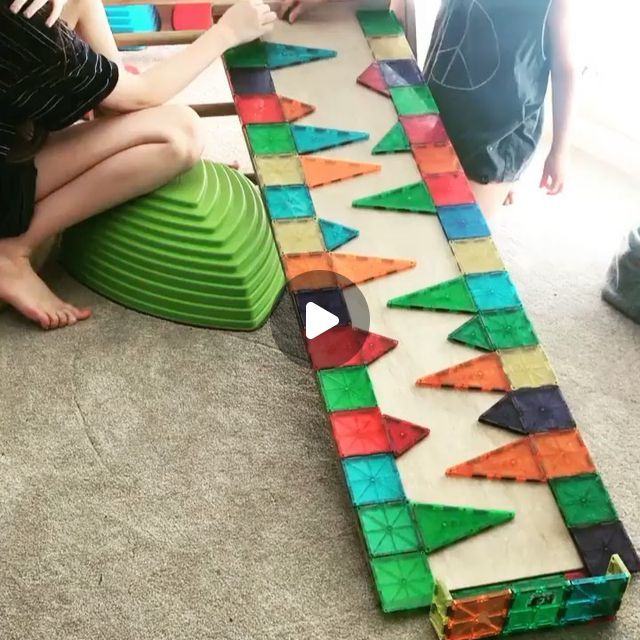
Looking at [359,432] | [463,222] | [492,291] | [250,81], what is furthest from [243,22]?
[359,432]

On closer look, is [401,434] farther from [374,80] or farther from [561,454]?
[374,80]

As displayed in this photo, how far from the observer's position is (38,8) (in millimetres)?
1113

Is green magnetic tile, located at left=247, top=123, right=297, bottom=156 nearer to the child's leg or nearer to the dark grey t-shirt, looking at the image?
the child's leg

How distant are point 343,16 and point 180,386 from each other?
2.17 feet

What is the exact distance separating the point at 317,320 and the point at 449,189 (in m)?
0.29

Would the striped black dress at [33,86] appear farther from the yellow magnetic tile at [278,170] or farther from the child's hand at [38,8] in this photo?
the yellow magnetic tile at [278,170]

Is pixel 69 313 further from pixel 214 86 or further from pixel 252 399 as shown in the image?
pixel 214 86

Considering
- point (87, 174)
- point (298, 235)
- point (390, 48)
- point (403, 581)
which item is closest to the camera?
point (403, 581)

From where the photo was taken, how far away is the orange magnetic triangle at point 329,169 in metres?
1.25

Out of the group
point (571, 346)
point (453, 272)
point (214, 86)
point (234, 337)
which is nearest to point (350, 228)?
point (453, 272)

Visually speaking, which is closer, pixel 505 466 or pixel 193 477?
pixel 505 466

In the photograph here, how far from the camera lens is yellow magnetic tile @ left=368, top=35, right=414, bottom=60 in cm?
140

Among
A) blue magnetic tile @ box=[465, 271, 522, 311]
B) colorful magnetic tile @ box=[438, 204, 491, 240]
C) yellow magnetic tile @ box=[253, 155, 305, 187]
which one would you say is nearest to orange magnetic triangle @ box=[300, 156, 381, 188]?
yellow magnetic tile @ box=[253, 155, 305, 187]

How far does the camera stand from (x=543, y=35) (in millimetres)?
1338
